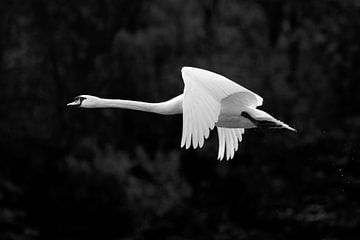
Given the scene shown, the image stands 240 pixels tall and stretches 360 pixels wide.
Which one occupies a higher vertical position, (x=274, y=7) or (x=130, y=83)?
(x=274, y=7)

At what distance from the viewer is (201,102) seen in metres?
8.50

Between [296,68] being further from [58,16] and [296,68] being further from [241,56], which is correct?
[58,16]

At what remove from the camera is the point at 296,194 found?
20.0 metres

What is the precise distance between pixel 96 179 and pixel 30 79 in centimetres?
225

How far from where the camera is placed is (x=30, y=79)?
1983 cm

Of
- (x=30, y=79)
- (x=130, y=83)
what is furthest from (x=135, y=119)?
(x=30, y=79)

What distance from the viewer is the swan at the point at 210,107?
831 centimetres

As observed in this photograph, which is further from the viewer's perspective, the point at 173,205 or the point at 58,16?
the point at 58,16

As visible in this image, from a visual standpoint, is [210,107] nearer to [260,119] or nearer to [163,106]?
[260,119]

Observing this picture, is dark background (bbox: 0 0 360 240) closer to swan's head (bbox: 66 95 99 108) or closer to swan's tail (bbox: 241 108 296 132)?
swan's head (bbox: 66 95 99 108)

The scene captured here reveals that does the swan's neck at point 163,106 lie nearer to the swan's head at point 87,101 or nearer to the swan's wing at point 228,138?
the swan's head at point 87,101

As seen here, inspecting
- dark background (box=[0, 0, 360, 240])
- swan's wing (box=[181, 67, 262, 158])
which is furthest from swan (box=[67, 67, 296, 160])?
dark background (box=[0, 0, 360, 240])

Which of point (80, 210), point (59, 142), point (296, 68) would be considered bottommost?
point (80, 210)

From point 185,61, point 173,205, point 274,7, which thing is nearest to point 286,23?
point 274,7
